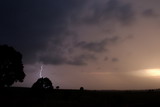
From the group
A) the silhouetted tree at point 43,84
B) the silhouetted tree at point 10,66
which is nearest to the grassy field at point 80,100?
the silhouetted tree at point 43,84

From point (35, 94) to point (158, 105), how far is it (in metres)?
28.9

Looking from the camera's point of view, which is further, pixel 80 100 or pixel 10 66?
pixel 10 66

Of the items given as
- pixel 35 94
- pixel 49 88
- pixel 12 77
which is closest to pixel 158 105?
pixel 35 94

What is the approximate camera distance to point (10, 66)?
6353 centimetres

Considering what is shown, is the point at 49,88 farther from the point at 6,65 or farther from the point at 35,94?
the point at 6,65

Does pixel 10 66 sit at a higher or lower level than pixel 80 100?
higher

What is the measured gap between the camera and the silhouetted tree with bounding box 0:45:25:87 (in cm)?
6262

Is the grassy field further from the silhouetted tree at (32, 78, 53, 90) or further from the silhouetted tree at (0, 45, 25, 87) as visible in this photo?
the silhouetted tree at (0, 45, 25, 87)

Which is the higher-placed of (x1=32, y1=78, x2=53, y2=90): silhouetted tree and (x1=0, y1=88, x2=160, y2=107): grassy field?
(x1=32, y1=78, x2=53, y2=90): silhouetted tree

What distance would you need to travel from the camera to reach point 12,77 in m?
63.6

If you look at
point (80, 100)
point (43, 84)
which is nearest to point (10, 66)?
point (43, 84)

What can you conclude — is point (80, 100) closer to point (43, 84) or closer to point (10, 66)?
point (43, 84)

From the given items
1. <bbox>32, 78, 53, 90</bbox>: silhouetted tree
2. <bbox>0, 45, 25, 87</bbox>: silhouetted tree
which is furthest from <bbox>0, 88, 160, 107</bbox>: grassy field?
<bbox>0, 45, 25, 87</bbox>: silhouetted tree

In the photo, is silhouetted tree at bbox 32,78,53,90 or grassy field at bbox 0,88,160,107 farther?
silhouetted tree at bbox 32,78,53,90
